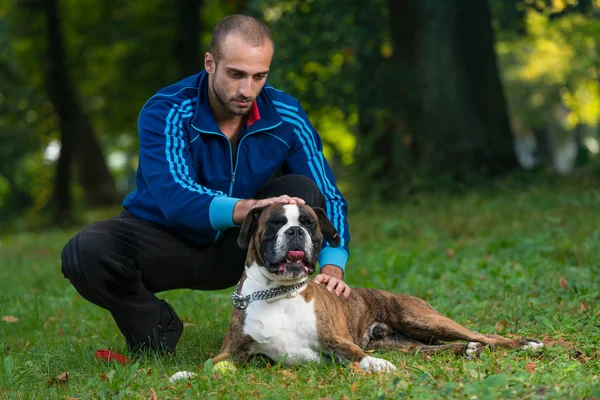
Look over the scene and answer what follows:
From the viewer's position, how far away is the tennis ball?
15.3 feet

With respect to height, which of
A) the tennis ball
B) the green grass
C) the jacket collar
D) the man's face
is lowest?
the green grass

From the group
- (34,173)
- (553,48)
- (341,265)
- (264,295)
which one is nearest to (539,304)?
(341,265)

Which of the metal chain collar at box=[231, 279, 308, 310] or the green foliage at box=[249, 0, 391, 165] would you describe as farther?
the green foliage at box=[249, 0, 391, 165]

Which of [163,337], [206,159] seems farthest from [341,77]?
[163,337]

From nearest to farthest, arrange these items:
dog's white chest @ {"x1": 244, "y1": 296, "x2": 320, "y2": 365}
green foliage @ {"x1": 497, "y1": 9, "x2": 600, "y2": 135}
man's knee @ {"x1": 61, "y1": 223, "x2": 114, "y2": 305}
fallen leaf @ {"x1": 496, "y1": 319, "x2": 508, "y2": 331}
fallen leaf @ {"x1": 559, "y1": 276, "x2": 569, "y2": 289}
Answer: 1. dog's white chest @ {"x1": 244, "y1": 296, "x2": 320, "y2": 365}
2. man's knee @ {"x1": 61, "y1": 223, "x2": 114, "y2": 305}
3. fallen leaf @ {"x1": 496, "y1": 319, "x2": 508, "y2": 331}
4. fallen leaf @ {"x1": 559, "y1": 276, "x2": 569, "y2": 289}
5. green foliage @ {"x1": 497, "y1": 9, "x2": 600, "y2": 135}

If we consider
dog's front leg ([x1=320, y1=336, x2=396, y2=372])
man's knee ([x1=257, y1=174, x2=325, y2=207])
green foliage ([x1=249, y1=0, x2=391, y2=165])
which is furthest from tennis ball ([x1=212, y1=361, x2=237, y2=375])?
green foliage ([x1=249, y1=0, x2=391, y2=165])

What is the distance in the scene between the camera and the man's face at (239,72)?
204 inches

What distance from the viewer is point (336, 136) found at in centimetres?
3100

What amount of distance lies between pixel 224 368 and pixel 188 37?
1696 centimetres

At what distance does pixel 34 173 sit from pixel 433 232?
20.5 m

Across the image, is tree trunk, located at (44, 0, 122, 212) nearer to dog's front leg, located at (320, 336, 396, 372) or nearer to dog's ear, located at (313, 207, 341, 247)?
dog's ear, located at (313, 207, 341, 247)

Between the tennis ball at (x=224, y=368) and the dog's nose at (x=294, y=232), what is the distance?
0.78m

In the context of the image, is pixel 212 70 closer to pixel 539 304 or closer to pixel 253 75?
pixel 253 75

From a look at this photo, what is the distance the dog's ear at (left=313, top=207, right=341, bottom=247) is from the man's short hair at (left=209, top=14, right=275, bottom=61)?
1.05 m
